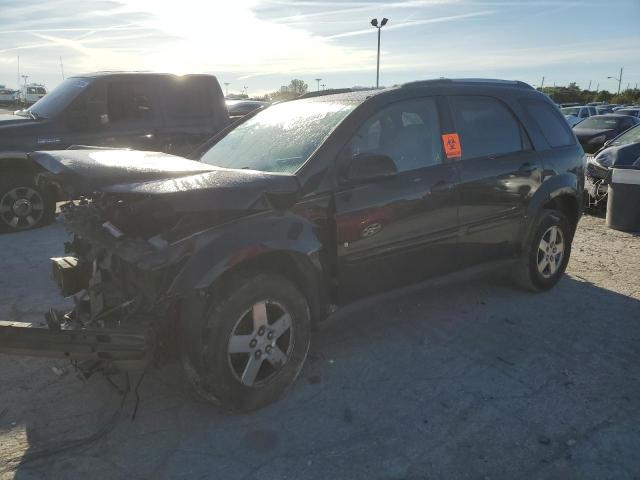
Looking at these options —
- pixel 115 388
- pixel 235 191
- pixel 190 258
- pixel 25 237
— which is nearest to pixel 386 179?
pixel 235 191

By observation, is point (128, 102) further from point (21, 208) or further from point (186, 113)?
point (21, 208)

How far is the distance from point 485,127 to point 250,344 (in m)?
2.72

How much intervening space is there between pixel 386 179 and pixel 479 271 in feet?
4.61

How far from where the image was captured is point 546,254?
16.8 ft

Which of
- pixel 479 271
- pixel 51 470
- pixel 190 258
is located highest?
pixel 190 258

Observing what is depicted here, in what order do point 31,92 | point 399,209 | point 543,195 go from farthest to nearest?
point 31,92 < point 543,195 < point 399,209

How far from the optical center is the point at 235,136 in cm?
443

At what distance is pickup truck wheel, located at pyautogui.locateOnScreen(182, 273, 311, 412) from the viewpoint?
2.95m

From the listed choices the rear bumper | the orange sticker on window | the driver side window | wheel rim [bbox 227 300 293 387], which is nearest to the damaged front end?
the rear bumper

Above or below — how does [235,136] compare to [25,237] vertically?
A: above

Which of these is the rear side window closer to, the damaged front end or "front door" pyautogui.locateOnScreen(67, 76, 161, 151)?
the damaged front end

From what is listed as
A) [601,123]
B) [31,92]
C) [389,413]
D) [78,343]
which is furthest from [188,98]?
[31,92]

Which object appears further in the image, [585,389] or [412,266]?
[412,266]

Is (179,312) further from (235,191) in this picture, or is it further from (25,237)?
(25,237)
